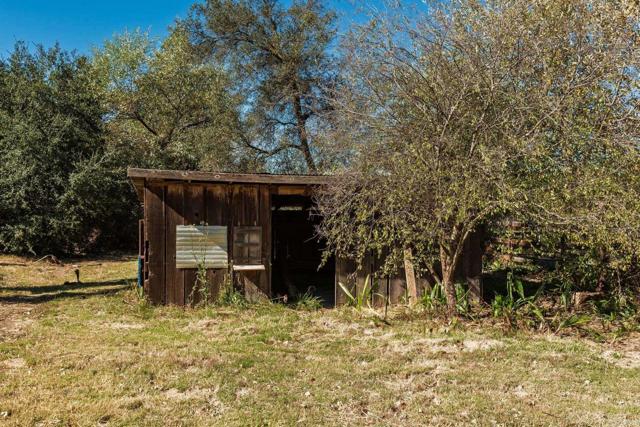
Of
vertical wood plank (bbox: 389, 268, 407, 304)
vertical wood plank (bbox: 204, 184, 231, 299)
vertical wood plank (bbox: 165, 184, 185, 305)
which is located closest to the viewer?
vertical wood plank (bbox: 165, 184, 185, 305)

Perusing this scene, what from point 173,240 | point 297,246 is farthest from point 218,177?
point 297,246

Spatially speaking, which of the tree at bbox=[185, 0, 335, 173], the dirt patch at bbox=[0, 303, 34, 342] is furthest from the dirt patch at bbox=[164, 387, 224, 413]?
the tree at bbox=[185, 0, 335, 173]

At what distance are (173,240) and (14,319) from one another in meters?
2.74

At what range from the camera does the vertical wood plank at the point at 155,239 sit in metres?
8.70

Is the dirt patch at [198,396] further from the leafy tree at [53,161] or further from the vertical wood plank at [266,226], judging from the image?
the leafy tree at [53,161]

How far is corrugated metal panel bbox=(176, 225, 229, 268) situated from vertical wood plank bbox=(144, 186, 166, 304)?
0.29 metres

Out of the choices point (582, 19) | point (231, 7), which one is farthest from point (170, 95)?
point (582, 19)

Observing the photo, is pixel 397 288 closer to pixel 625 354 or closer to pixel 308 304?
pixel 308 304

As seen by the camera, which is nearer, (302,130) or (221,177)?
(221,177)

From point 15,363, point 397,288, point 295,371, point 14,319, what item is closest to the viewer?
point 295,371

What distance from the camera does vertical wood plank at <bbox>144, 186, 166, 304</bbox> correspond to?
8703mm

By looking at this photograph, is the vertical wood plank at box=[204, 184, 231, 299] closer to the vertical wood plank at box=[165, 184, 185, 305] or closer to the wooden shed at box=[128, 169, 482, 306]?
the wooden shed at box=[128, 169, 482, 306]

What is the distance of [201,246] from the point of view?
8.90 m

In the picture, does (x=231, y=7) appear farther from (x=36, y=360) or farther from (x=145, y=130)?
(x=36, y=360)
